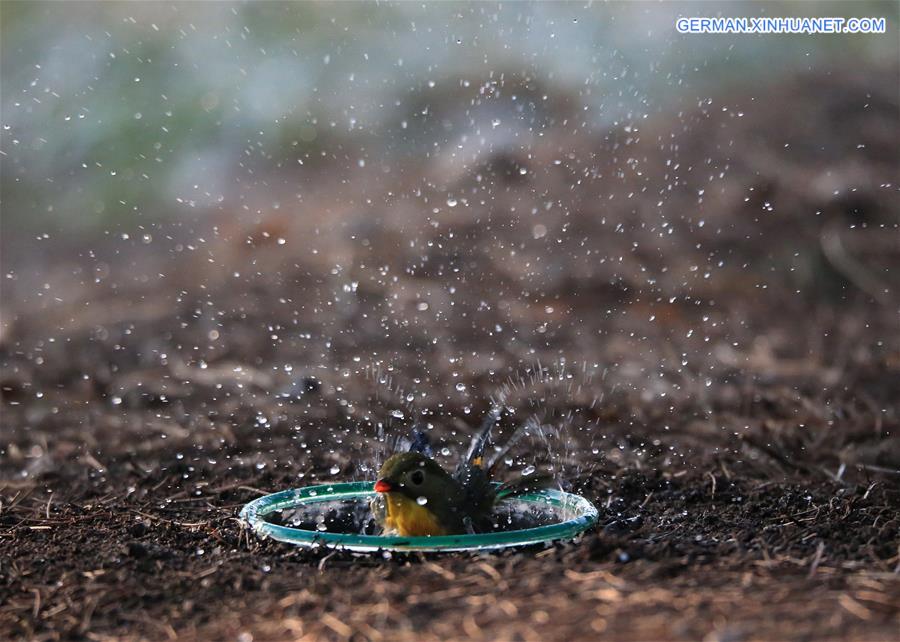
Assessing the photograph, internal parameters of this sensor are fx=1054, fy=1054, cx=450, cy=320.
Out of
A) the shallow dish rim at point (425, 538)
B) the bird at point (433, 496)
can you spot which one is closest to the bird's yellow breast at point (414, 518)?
the bird at point (433, 496)

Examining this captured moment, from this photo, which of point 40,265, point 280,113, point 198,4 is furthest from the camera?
point 198,4

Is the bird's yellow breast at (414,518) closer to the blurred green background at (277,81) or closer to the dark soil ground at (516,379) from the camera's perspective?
the dark soil ground at (516,379)

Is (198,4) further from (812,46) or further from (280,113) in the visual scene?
(812,46)

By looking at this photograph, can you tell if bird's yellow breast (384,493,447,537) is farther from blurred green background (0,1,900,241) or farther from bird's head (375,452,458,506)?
blurred green background (0,1,900,241)

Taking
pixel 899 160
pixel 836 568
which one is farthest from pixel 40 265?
pixel 836 568

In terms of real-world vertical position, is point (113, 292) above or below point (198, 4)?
below

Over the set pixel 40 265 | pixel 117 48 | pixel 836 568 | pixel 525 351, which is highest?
pixel 117 48

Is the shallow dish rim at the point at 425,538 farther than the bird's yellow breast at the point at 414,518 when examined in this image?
No
